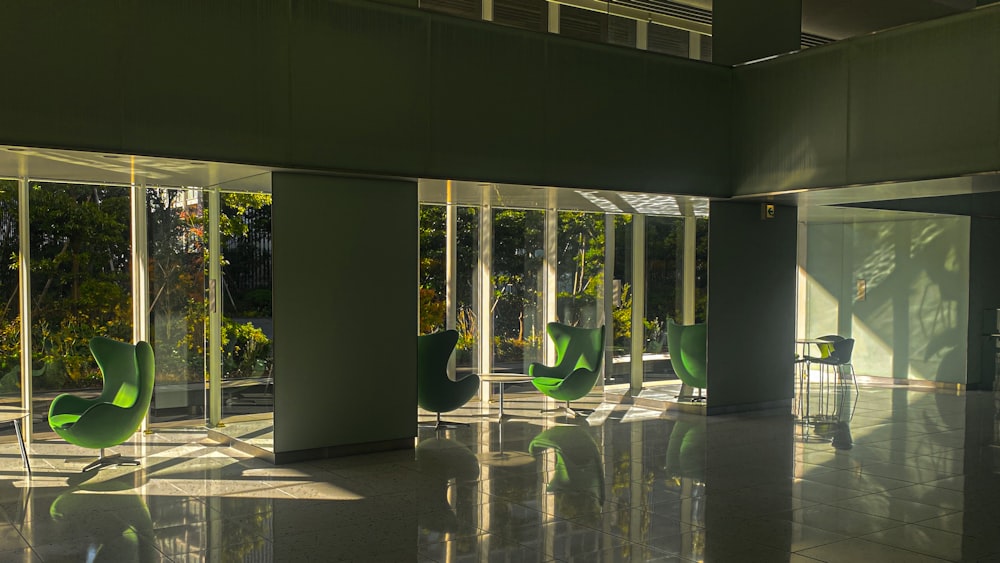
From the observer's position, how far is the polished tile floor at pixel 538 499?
539cm

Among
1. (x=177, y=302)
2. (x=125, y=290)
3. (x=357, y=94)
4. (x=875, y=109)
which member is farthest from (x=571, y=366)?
(x=125, y=290)

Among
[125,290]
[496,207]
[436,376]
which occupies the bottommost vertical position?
[436,376]

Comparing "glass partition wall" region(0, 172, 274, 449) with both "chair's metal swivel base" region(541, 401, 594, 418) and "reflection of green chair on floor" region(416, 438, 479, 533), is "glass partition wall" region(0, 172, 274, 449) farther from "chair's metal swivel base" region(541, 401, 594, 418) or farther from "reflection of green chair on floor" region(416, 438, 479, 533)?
"chair's metal swivel base" region(541, 401, 594, 418)

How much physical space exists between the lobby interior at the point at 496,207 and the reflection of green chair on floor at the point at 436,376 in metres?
0.47

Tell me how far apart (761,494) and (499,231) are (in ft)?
20.4

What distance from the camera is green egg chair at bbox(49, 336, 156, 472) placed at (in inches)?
300

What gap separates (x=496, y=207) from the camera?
12.1m

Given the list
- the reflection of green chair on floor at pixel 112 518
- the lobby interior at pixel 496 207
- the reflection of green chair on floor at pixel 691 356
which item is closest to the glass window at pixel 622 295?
the lobby interior at pixel 496 207

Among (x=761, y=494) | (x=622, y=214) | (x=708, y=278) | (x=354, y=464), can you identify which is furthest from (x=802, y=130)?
(x=354, y=464)

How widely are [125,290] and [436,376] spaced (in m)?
3.54

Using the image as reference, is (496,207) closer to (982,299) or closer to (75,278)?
(75,278)

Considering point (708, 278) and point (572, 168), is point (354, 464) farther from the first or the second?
point (708, 278)

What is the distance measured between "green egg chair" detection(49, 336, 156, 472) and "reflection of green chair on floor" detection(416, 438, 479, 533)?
2.62 metres

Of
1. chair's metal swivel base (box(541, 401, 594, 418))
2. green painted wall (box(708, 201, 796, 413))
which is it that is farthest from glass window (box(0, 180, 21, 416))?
green painted wall (box(708, 201, 796, 413))
